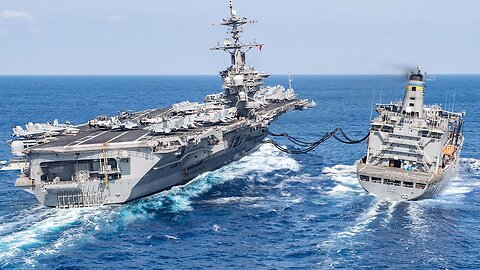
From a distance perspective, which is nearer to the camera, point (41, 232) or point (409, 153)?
point (41, 232)

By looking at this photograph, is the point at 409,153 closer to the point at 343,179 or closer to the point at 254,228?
the point at 343,179

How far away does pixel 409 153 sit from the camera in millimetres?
31547

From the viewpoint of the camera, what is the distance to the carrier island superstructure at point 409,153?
1163 inches

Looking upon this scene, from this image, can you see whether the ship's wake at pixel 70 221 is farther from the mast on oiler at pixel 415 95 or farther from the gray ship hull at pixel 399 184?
the mast on oiler at pixel 415 95

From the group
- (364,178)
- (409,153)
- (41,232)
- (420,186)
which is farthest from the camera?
(409,153)

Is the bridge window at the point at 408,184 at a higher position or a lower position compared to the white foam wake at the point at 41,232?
higher

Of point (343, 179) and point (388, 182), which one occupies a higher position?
point (388, 182)

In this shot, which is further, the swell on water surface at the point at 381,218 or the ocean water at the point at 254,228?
the swell on water surface at the point at 381,218

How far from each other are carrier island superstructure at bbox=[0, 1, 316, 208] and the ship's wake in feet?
2.58

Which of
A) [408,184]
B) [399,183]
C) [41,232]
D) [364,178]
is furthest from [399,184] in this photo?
[41,232]

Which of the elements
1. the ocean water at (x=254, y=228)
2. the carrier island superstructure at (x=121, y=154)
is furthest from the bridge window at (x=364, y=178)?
the carrier island superstructure at (x=121, y=154)

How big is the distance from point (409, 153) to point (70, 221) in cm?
1992

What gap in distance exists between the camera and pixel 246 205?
96.8ft

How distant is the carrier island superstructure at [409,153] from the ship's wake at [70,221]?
825cm
